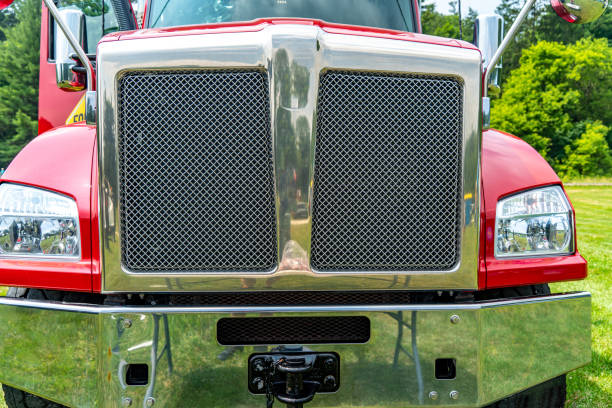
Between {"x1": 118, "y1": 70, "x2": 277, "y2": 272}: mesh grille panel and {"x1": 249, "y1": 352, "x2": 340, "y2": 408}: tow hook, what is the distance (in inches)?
13.5

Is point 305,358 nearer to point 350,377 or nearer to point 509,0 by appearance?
point 350,377

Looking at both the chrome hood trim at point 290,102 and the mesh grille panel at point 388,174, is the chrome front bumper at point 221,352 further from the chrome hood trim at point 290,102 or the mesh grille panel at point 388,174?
the mesh grille panel at point 388,174

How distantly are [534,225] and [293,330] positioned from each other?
1050 mm

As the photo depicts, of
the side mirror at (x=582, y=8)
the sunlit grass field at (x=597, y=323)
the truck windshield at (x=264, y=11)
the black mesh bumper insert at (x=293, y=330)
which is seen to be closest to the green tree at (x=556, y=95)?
the sunlit grass field at (x=597, y=323)

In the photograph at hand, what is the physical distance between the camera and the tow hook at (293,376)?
2.10m

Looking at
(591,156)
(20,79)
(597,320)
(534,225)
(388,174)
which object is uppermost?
(388,174)

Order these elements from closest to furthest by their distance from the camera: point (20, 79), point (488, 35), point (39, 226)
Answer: point (39, 226)
point (488, 35)
point (20, 79)

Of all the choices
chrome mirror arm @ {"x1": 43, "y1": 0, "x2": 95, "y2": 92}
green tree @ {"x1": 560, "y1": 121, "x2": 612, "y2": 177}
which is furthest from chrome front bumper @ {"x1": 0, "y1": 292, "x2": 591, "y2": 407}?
green tree @ {"x1": 560, "y1": 121, "x2": 612, "y2": 177}

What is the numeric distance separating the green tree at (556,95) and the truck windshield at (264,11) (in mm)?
46434

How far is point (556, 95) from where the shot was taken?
4806 cm

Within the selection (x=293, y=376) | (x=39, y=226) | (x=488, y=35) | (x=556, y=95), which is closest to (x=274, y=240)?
(x=293, y=376)

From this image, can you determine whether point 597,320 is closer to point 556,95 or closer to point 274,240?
point 274,240

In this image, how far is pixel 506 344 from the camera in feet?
7.40

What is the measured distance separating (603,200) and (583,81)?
32837 millimetres
